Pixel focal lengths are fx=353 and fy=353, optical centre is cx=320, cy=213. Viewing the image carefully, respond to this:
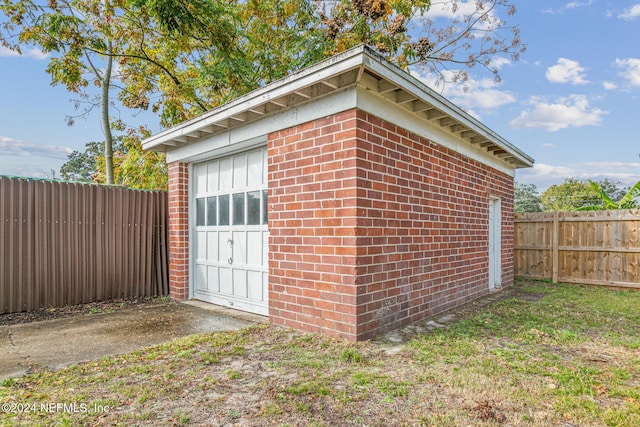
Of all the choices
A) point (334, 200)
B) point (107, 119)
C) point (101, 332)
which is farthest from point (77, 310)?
point (107, 119)

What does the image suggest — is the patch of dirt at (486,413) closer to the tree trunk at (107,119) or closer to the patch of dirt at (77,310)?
the patch of dirt at (77,310)

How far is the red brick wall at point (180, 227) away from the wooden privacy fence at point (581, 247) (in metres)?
8.51

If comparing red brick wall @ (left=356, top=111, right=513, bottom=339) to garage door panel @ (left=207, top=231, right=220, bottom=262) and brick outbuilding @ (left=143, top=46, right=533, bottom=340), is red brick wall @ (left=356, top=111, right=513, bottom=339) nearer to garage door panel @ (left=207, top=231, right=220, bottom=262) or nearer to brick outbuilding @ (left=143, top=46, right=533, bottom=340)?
brick outbuilding @ (left=143, top=46, right=533, bottom=340)

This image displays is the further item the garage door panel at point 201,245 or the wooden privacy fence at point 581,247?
the wooden privacy fence at point 581,247

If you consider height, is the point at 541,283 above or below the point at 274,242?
below

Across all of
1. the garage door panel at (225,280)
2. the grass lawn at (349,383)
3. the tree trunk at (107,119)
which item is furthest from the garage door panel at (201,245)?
the tree trunk at (107,119)

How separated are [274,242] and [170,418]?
2.60m

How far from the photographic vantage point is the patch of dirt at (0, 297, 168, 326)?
531 centimetres

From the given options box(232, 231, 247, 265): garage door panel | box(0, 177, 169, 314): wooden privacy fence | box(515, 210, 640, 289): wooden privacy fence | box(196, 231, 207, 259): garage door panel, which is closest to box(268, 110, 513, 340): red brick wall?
box(232, 231, 247, 265): garage door panel

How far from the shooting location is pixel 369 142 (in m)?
4.01

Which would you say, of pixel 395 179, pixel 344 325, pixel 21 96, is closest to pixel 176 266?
pixel 344 325

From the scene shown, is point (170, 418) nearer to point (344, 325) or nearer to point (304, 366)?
point (304, 366)

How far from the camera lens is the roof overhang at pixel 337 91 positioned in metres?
3.67

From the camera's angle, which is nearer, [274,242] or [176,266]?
[274,242]
